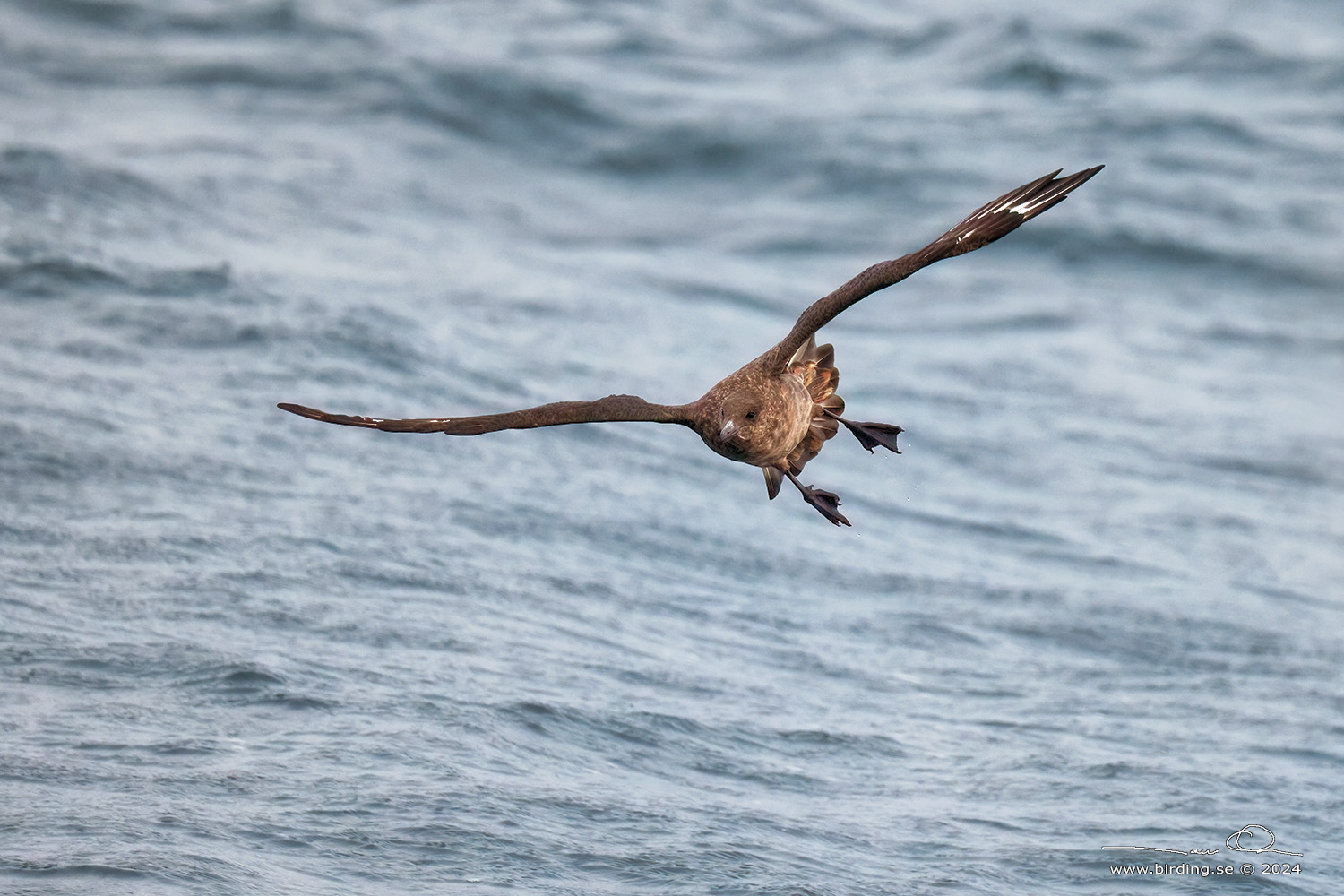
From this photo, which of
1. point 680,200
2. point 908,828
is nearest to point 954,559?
point 908,828

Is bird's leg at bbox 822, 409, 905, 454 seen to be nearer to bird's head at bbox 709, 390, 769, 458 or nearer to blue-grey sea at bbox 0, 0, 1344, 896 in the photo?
bird's head at bbox 709, 390, 769, 458

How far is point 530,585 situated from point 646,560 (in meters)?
1.11

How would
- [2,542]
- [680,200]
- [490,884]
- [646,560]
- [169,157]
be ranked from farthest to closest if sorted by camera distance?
[680,200], [169,157], [646,560], [2,542], [490,884]

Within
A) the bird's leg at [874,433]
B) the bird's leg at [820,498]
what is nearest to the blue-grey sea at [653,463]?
the bird's leg at [820,498]

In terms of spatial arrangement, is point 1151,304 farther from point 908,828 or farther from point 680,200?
point 908,828

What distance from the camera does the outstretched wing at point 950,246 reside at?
5.74 meters

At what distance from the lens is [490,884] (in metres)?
6.84
